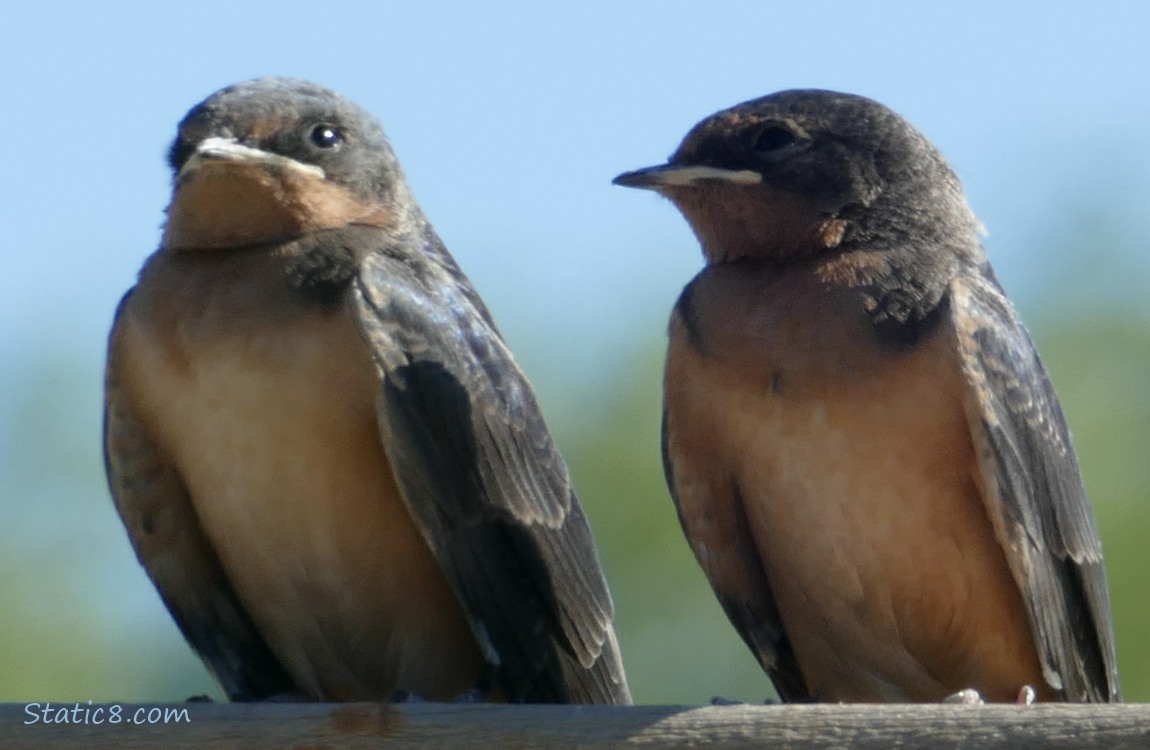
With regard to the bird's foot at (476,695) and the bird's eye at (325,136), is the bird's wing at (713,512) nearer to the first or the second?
the bird's foot at (476,695)

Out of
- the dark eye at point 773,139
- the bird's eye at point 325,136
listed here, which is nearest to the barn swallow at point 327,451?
the bird's eye at point 325,136

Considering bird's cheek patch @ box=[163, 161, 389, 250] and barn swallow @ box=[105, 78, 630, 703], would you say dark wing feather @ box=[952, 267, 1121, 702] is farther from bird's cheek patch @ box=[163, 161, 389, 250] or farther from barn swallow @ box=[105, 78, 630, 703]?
bird's cheek patch @ box=[163, 161, 389, 250]

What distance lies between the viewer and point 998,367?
17.5ft

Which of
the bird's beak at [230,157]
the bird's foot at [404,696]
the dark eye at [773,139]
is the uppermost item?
the dark eye at [773,139]

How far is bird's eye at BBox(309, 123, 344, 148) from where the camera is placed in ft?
18.3

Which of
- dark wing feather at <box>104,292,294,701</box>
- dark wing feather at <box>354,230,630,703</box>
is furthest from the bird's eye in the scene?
dark wing feather at <box>104,292,294,701</box>

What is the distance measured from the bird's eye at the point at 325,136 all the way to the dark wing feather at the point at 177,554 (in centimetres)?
69

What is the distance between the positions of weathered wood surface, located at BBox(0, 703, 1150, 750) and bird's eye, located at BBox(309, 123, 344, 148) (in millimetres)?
1899

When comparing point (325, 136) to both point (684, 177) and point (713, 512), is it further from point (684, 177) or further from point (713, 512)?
point (713, 512)

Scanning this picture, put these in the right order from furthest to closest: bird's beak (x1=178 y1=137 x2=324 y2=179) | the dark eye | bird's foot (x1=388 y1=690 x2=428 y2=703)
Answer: the dark eye → bird's beak (x1=178 y1=137 x2=324 y2=179) → bird's foot (x1=388 y1=690 x2=428 y2=703)

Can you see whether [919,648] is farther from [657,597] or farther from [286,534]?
[657,597]

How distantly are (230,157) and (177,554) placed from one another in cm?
113

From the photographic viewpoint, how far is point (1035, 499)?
537 centimetres

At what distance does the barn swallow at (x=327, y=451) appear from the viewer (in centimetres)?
518
